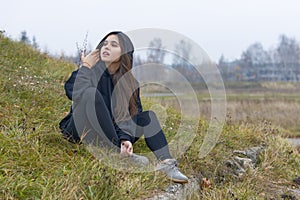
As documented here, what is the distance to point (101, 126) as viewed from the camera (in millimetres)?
2887

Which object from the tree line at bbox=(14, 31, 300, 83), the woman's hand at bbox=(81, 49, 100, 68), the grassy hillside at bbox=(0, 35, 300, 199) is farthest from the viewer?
the tree line at bbox=(14, 31, 300, 83)

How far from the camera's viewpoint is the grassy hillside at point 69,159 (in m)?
2.33

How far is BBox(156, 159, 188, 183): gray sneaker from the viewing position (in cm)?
288

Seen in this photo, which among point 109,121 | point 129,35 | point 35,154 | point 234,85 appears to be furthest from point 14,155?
point 234,85

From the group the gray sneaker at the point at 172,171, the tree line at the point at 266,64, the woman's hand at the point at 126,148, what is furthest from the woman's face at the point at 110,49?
the tree line at the point at 266,64

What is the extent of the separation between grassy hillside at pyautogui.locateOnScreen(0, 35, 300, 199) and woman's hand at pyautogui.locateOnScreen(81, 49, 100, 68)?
2.06 ft

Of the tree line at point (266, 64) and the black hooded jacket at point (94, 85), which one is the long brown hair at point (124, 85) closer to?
the black hooded jacket at point (94, 85)

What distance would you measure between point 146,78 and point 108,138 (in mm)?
1683

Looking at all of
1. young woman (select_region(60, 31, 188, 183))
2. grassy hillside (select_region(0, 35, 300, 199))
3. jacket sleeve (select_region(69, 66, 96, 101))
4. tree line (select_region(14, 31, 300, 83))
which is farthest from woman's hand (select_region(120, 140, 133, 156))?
tree line (select_region(14, 31, 300, 83))

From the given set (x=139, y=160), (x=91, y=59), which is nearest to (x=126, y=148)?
(x=139, y=160)

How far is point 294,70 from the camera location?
184 ft

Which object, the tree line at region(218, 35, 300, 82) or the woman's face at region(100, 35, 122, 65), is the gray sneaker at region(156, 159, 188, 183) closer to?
the woman's face at region(100, 35, 122, 65)

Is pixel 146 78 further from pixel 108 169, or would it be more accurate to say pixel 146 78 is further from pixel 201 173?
pixel 108 169

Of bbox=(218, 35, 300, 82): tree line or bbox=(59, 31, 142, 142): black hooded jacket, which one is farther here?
bbox=(218, 35, 300, 82): tree line
